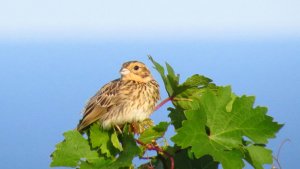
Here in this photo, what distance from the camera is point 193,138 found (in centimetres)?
319

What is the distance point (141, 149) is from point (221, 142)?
0.58m

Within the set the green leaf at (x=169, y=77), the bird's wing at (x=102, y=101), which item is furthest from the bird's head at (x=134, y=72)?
the green leaf at (x=169, y=77)

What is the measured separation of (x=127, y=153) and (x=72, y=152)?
1.46 ft

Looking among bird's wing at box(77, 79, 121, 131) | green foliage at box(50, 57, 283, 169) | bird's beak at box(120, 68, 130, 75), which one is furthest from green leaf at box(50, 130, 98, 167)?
bird's beak at box(120, 68, 130, 75)

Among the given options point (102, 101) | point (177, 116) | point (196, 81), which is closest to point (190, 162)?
point (177, 116)

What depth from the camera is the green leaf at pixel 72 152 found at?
347 centimetres

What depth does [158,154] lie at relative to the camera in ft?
11.4

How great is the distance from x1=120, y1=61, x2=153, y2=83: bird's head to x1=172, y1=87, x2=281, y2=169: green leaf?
2388 mm

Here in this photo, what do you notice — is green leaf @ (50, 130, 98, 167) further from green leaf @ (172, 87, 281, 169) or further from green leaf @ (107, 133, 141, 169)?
green leaf @ (172, 87, 281, 169)

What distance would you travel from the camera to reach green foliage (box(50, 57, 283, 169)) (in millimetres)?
3195

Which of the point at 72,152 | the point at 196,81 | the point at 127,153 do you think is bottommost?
the point at 127,153

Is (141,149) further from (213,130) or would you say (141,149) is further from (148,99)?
(148,99)

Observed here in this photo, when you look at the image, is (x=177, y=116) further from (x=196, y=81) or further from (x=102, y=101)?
(x=102, y=101)

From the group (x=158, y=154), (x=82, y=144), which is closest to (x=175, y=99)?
(x=158, y=154)
